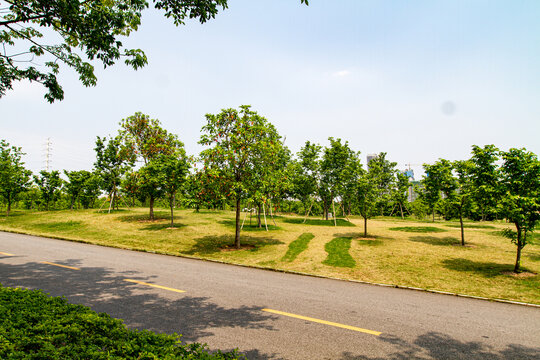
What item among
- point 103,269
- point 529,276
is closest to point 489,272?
point 529,276

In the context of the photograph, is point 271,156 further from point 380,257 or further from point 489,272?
point 489,272

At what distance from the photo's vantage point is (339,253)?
1611cm

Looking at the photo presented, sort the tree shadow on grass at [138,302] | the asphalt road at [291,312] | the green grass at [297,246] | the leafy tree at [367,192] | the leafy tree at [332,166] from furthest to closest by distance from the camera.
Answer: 1. the leafy tree at [332,166]
2. the leafy tree at [367,192]
3. the green grass at [297,246]
4. the tree shadow on grass at [138,302]
5. the asphalt road at [291,312]

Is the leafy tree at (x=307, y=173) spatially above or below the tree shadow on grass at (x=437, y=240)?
above

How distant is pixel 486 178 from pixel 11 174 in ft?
149

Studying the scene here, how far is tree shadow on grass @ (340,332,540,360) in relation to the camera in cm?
498

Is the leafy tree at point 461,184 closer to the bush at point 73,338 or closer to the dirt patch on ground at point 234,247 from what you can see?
the dirt patch on ground at point 234,247

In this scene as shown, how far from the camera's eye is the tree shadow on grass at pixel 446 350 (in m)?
4.98

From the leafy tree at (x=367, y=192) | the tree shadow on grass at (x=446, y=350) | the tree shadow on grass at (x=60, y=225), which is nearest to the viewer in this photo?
the tree shadow on grass at (x=446, y=350)

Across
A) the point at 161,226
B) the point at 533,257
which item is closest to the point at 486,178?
the point at 533,257

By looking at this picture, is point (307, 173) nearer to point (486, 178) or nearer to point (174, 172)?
point (174, 172)

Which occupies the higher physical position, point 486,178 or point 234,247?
point 486,178

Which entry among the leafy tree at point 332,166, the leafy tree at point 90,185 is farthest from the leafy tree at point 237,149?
the leafy tree at point 90,185

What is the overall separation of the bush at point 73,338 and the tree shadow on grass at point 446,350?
10.2 ft
